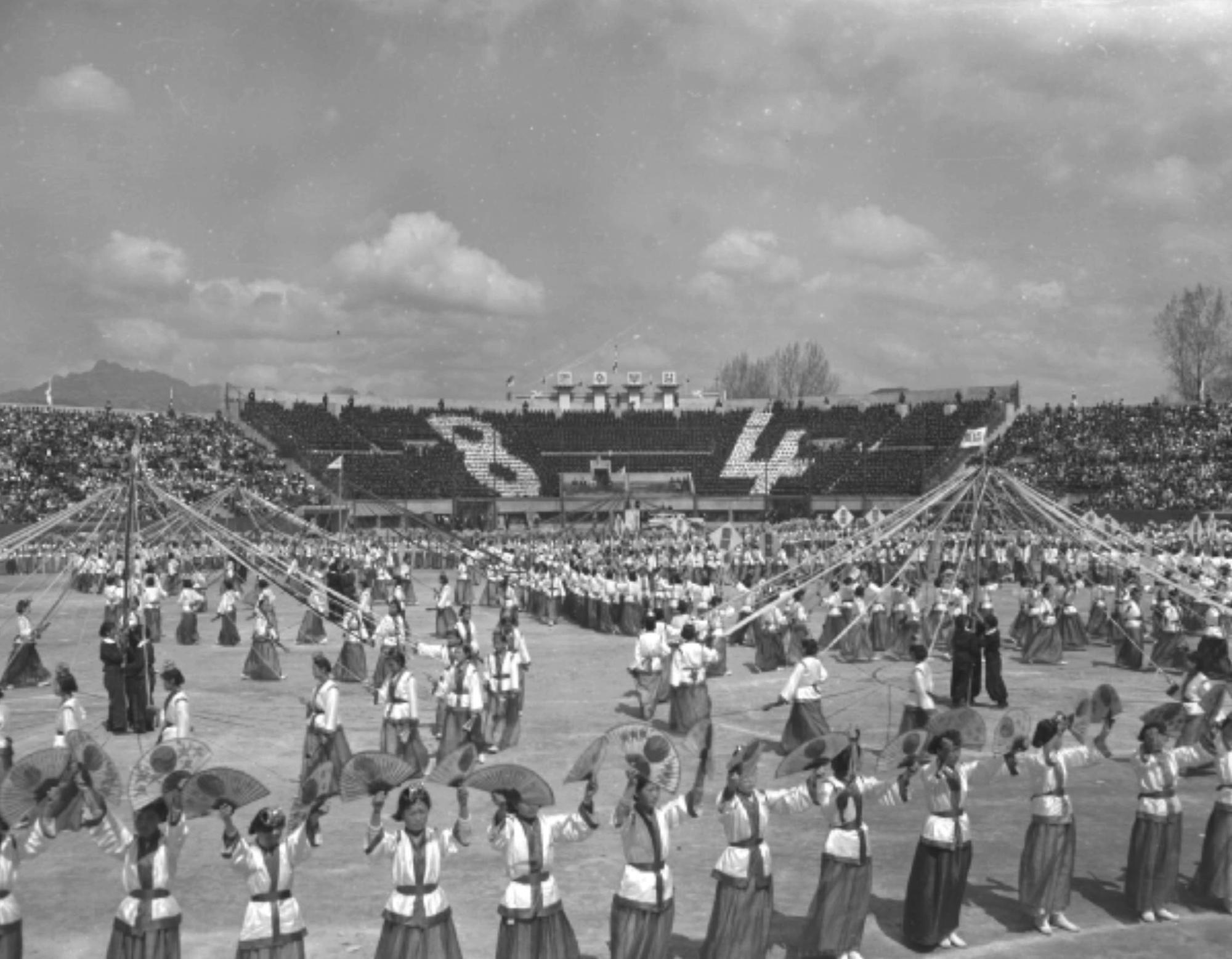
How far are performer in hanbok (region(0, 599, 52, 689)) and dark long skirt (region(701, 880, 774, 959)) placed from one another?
13.3m

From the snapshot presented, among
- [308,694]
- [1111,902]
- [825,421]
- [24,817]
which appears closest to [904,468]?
[825,421]

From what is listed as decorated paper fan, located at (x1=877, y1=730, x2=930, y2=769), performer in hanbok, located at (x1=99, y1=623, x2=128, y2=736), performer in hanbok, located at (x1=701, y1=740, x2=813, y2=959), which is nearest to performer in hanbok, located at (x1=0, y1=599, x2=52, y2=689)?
performer in hanbok, located at (x1=99, y1=623, x2=128, y2=736)

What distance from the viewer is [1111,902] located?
953 cm

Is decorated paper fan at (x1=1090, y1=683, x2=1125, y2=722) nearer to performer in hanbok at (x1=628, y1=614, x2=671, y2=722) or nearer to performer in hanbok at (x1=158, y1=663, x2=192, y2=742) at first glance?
performer in hanbok at (x1=628, y1=614, x2=671, y2=722)

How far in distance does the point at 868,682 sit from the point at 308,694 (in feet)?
30.6

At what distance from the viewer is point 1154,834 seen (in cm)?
914

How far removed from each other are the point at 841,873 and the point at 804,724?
19.2 ft

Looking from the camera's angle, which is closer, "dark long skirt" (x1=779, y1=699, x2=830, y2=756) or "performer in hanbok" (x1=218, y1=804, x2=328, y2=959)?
"performer in hanbok" (x1=218, y1=804, x2=328, y2=959)

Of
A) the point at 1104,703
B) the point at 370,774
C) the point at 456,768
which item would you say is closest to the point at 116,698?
the point at 370,774

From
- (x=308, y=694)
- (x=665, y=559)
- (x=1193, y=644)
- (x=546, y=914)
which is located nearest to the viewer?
(x=546, y=914)

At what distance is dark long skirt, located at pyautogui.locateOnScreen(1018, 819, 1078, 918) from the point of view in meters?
8.86

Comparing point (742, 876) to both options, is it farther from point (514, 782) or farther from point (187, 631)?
point (187, 631)

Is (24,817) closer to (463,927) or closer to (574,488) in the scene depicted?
(463,927)

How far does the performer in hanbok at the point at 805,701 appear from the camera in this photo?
1376 centimetres
